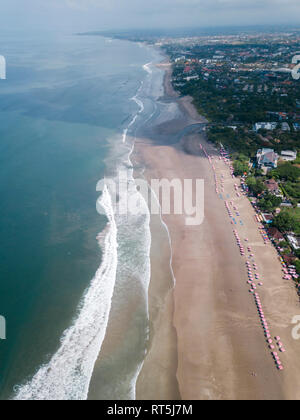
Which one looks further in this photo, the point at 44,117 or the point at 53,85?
the point at 53,85

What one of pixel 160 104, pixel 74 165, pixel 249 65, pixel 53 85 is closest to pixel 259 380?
pixel 74 165

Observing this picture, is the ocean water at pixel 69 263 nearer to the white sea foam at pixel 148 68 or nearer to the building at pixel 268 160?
the building at pixel 268 160

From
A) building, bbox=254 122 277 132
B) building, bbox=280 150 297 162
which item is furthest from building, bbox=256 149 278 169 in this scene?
building, bbox=254 122 277 132

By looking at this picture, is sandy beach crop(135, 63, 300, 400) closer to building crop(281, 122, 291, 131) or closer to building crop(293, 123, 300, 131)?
building crop(281, 122, 291, 131)

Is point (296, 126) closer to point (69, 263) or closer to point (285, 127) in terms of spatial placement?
point (285, 127)
